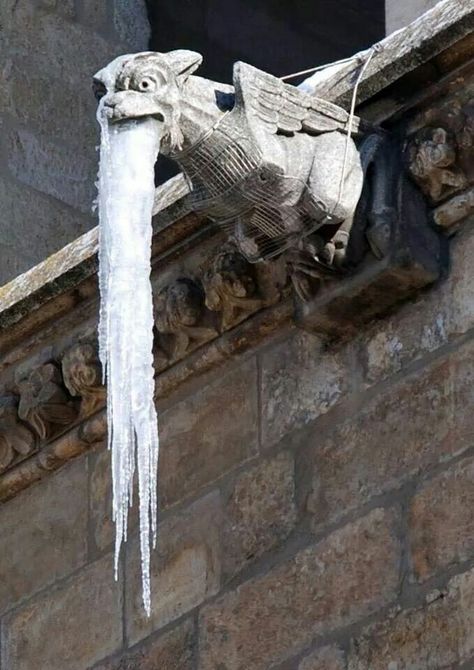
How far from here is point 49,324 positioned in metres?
7.79

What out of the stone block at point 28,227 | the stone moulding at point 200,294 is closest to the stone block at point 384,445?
the stone moulding at point 200,294

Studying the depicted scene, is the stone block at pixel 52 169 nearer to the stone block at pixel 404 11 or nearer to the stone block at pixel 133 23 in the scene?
the stone block at pixel 133 23

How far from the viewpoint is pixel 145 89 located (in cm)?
667

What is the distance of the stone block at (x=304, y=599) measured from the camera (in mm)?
6891

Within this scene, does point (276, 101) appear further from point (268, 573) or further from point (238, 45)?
point (238, 45)

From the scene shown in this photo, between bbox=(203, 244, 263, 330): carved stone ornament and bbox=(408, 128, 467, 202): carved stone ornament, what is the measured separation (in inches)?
18.5

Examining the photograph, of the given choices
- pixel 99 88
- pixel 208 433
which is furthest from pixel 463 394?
pixel 99 88

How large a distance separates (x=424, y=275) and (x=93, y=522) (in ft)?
3.52

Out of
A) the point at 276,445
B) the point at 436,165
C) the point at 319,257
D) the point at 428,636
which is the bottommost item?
the point at 428,636

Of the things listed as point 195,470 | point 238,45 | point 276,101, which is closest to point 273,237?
point 276,101

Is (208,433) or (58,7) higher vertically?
(58,7)

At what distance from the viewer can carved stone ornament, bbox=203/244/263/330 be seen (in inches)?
288

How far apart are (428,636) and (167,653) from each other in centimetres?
76

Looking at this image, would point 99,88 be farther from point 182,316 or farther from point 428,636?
point 428,636
